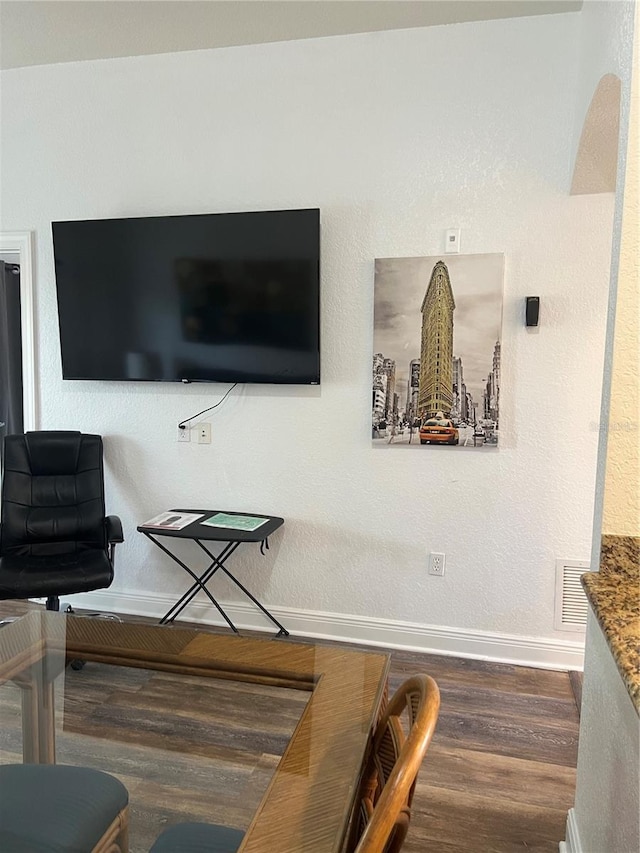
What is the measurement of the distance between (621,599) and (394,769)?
797 millimetres

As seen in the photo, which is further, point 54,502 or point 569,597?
point 54,502

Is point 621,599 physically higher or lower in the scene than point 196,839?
higher

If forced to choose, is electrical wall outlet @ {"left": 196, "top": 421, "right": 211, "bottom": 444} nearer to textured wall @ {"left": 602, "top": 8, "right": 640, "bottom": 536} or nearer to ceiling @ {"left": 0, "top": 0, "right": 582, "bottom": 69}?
ceiling @ {"left": 0, "top": 0, "right": 582, "bottom": 69}

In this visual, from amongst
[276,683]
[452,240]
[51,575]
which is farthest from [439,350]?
[51,575]

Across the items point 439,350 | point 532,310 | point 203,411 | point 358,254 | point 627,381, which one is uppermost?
point 358,254

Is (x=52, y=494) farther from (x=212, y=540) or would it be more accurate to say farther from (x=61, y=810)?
(x=61, y=810)

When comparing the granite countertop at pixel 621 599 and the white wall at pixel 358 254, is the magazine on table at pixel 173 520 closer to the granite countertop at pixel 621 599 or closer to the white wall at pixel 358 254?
the white wall at pixel 358 254

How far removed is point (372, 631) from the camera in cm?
305

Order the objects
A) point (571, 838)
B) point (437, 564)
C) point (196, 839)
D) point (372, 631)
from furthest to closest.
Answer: point (372, 631)
point (437, 564)
point (571, 838)
point (196, 839)

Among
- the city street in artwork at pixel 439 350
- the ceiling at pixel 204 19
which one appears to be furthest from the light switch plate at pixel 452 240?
the ceiling at pixel 204 19

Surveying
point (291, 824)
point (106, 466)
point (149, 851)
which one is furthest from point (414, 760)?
point (106, 466)

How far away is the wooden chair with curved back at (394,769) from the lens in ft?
2.69

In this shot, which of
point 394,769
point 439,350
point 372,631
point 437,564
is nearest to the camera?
point 394,769

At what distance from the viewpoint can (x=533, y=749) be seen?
2260 millimetres
